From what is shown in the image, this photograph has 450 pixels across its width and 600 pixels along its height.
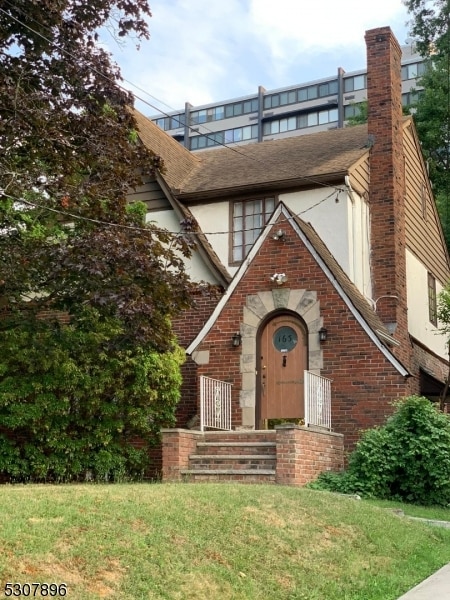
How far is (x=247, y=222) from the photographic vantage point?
61.8ft

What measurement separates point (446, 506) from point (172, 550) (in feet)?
24.0

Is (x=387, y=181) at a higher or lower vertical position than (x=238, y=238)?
higher

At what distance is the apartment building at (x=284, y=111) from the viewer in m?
73.8

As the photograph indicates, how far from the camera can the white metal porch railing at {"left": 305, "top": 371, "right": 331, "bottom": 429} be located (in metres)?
13.8

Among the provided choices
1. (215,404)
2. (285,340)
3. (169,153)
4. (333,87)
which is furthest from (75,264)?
(333,87)

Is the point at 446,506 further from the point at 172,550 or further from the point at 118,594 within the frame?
the point at 118,594

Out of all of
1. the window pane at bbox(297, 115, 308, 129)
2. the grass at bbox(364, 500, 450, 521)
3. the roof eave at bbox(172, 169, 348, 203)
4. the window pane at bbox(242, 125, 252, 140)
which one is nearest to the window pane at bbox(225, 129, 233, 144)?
the window pane at bbox(242, 125, 252, 140)

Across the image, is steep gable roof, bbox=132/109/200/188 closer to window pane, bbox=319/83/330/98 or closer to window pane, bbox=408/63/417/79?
window pane, bbox=408/63/417/79

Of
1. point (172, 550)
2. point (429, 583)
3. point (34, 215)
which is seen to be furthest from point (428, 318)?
point (172, 550)

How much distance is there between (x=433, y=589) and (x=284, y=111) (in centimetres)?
7446

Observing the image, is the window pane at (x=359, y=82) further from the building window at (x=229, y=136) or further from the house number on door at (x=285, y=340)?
the house number on door at (x=285, y=340)

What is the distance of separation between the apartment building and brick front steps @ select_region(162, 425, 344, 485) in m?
59.3

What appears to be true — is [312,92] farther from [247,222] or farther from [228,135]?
[247,222]

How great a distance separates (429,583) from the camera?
7477 millimetres
